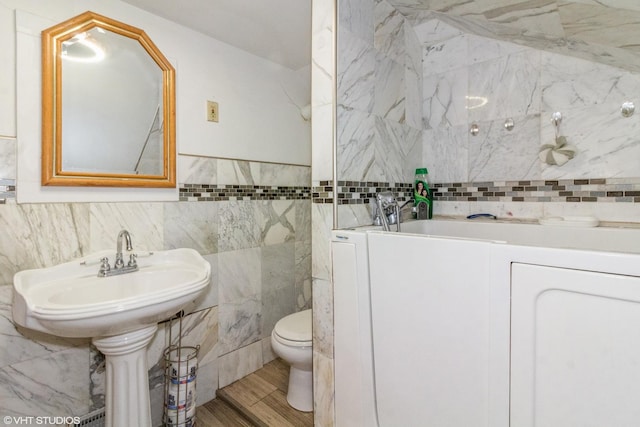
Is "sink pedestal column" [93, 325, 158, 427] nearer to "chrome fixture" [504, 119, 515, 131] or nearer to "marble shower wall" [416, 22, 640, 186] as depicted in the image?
"marble shower wall" [416, 22, 640, 186]

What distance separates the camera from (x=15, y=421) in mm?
1180

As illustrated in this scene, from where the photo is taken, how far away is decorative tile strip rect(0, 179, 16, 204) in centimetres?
116

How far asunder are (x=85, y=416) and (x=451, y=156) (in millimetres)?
2288

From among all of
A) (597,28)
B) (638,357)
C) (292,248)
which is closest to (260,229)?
(292,248)

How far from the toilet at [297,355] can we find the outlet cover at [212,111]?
127 cm

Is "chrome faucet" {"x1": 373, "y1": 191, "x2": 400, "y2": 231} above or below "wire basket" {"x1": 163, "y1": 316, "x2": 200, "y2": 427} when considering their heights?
above

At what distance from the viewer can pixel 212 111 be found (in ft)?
5.92

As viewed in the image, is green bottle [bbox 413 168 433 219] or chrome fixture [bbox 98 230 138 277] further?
green bottle [bbox 413 168 433 219]

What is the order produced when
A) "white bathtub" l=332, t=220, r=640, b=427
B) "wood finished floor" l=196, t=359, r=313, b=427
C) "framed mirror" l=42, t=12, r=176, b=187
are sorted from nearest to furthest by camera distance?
"white bathtub" l=332, t=220, r=640, b=427 < "framed mirror" l=42, t=12, r=176, b=187 < "wood finished floor" l=196, t=359, r=313, b=427

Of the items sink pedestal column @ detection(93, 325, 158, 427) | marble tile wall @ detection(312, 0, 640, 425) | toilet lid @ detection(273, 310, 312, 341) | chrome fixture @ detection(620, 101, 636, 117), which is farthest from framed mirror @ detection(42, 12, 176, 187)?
chrome fixture @ detection(620, 101, 636, 117)

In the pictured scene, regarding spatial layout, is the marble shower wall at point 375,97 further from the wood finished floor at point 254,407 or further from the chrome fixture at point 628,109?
the wood finished floor at point 254,407

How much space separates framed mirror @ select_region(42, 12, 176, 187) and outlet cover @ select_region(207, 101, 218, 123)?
0.22 meters

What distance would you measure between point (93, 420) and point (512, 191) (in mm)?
2332

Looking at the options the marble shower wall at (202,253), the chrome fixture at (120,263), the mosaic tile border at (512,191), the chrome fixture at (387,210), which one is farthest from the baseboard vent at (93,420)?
the chrome fixture at (387,210)
